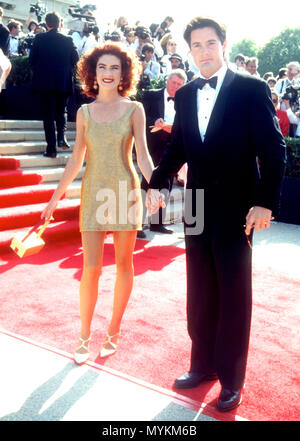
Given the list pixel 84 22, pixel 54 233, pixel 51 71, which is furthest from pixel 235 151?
pixel 84 22

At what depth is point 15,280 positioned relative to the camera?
4.96 metres

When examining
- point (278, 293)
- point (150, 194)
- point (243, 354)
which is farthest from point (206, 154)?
point (278, 293)

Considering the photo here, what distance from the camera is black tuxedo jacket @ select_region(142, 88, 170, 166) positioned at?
22.7ft

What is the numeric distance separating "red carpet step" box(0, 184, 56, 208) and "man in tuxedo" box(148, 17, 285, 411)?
4495 millimetres

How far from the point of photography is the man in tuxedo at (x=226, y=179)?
255 cm

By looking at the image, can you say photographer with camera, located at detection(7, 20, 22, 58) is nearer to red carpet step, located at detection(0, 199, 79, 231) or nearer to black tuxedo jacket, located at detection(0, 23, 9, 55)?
black tuxedo jacket, located at detection(0, 23, 9, 55)

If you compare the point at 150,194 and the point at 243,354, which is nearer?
the point at 243,354

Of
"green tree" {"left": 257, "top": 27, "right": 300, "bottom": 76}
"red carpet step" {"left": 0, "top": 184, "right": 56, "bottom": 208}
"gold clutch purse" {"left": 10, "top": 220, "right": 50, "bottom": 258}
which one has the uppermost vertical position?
"green tree" {"left": 257, "top": 27, "right": 300, "bottom": 76}

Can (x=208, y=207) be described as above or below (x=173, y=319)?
above

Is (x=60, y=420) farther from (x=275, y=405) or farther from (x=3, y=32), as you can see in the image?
(x=3, y=32)

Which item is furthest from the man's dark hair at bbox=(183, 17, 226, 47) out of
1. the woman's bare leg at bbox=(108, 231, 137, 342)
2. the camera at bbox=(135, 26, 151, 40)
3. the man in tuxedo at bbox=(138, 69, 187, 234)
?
the camera at bbox=(135, 26, 151, 40)

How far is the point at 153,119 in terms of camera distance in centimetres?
713

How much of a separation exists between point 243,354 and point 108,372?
88cm

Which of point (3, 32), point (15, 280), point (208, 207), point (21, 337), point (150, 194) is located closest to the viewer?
point (208, 207)
